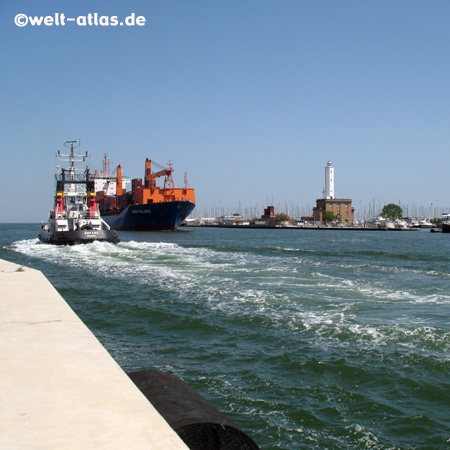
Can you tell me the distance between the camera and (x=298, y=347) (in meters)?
7.98

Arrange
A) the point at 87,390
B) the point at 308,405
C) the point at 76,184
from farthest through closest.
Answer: the point at 76,184 → the point at 308,405 → the point at 87,390

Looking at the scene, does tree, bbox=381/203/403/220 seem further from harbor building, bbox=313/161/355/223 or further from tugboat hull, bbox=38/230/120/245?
tugboat hull, bbox=38/230/120/245

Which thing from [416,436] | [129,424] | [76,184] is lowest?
[416,436]

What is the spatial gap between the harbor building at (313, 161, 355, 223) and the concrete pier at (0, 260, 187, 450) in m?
136

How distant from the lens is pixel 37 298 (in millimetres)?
7191

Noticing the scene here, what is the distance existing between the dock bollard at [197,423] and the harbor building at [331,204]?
136030 millimetres

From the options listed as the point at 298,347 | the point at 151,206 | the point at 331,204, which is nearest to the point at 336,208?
the point at 331,204

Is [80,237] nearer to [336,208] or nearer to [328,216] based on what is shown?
[328,216]

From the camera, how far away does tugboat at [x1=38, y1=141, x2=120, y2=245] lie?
3484cm

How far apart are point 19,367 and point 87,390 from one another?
0.90m

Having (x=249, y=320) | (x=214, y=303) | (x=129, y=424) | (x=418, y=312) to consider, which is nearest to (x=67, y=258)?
(x=214, y=303)

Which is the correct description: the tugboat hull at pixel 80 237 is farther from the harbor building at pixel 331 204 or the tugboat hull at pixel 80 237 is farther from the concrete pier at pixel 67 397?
the harbor building at pixel 331 204

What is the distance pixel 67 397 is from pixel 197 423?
3.14ft

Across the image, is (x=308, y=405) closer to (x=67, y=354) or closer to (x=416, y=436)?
(x=416, y=436)
